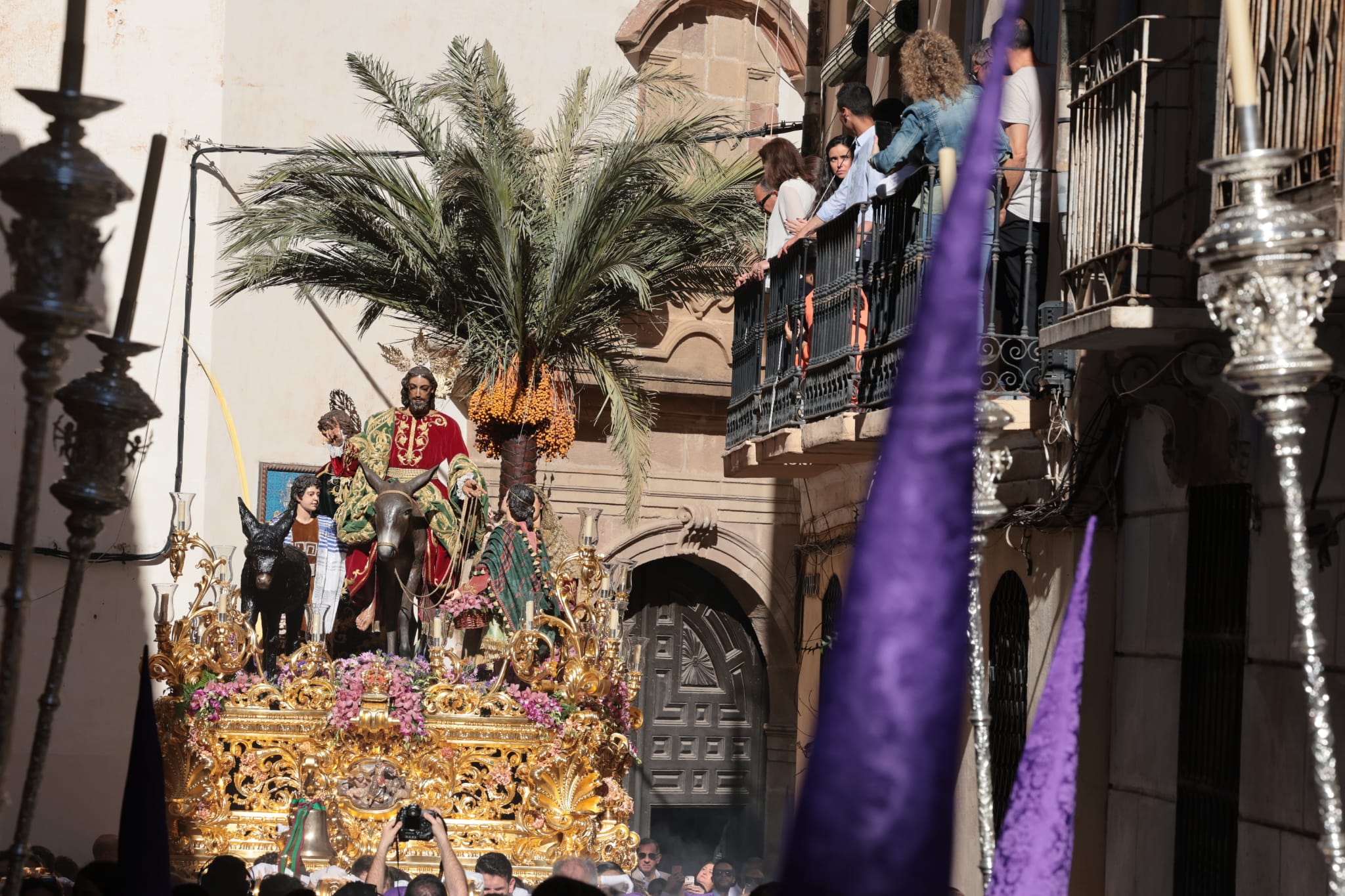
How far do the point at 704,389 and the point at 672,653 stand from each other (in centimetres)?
304

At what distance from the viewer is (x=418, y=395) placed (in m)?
12.2

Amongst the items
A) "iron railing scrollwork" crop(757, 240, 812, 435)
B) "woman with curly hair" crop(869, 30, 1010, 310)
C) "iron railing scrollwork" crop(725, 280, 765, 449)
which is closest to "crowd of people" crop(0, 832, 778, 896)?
"iron railing scrollwork" crop(757, 240, 812, 435)

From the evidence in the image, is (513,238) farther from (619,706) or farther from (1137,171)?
(1137,171)

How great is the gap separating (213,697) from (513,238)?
5010 millimetres

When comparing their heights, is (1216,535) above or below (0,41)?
below

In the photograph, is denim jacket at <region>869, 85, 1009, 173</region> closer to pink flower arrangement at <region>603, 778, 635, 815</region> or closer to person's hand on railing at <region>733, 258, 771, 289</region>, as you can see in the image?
person's hand on railing at <region>733, 258, 771, 289</region>

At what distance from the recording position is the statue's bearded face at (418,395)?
12.2 m

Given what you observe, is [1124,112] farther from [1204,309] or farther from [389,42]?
[389,42]

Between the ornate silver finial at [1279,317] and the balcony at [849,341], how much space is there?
5.13m

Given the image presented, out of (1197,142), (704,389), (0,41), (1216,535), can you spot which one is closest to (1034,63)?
(1197,142)

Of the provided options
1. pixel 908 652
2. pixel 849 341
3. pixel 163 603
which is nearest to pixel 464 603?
pixel 163 603

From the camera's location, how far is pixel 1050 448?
912 cm

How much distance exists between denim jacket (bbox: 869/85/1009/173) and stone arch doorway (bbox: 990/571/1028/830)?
2549 millimetres

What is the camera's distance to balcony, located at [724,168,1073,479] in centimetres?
907
